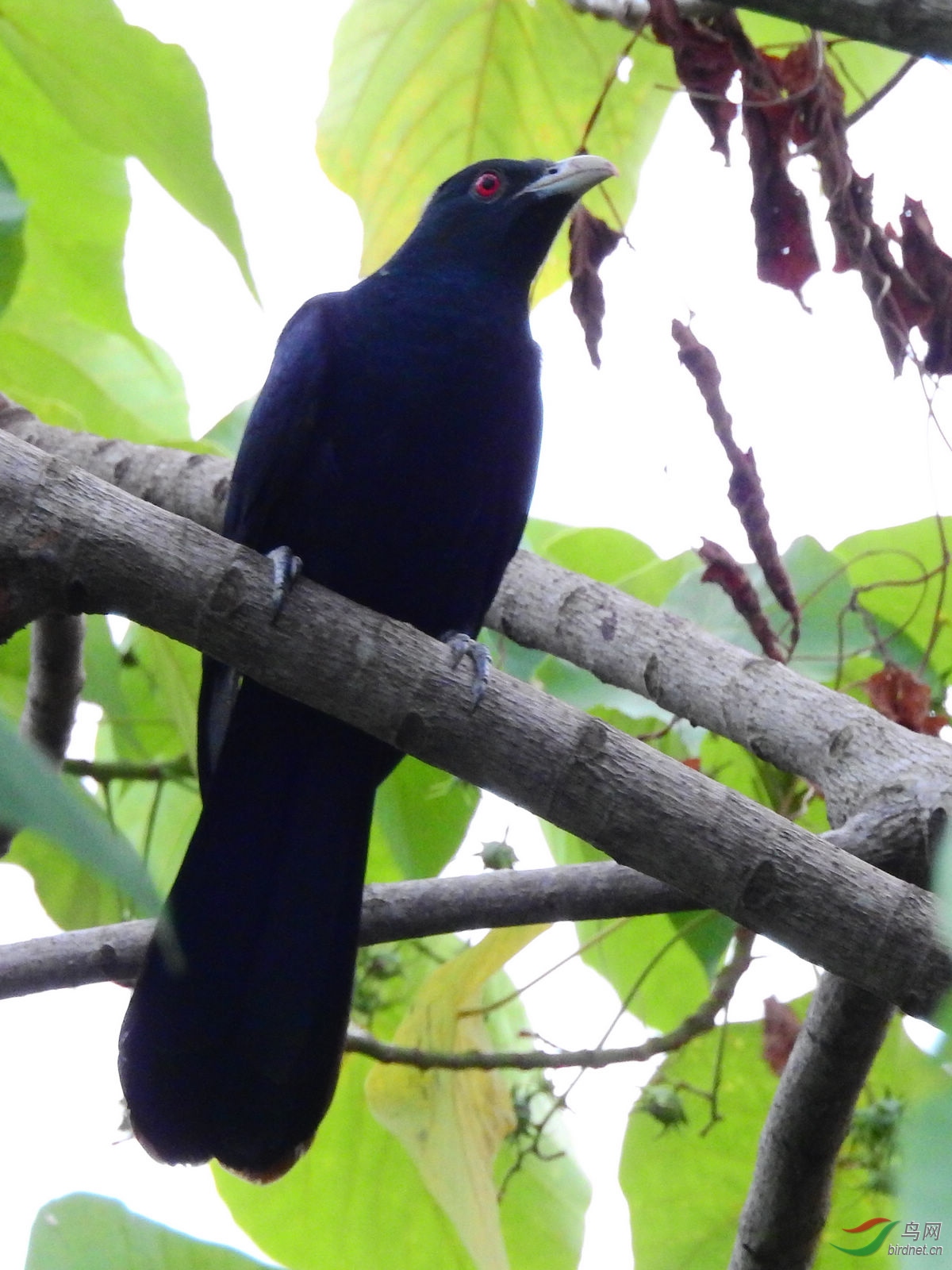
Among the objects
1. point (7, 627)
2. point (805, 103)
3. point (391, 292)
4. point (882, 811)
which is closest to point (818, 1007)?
point (882, 811)

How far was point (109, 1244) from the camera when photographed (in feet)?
6.89

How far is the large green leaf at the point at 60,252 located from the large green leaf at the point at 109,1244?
152 centimetres

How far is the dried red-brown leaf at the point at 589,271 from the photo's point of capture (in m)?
2.65

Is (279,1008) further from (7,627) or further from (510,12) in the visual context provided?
(510,12)

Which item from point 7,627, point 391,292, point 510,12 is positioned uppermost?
point 510,12

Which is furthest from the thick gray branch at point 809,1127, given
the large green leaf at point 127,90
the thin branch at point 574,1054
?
the large green leaf at point 127,90

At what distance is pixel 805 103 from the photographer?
247 centimetres

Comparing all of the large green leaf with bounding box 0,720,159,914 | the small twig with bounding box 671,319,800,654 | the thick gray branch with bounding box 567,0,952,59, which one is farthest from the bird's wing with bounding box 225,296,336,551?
the large green leaf with bounding box 0,720,159,914

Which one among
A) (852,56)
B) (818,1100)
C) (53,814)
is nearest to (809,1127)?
(818,1100)

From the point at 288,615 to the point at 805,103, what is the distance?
4.47 ft

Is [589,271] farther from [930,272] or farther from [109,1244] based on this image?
[109,1244]

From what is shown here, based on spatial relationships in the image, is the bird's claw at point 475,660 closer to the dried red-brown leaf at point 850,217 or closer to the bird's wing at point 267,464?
the bird's wing at point 267,464

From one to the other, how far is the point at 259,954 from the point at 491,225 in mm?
1949

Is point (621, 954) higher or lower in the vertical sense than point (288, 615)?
lower
